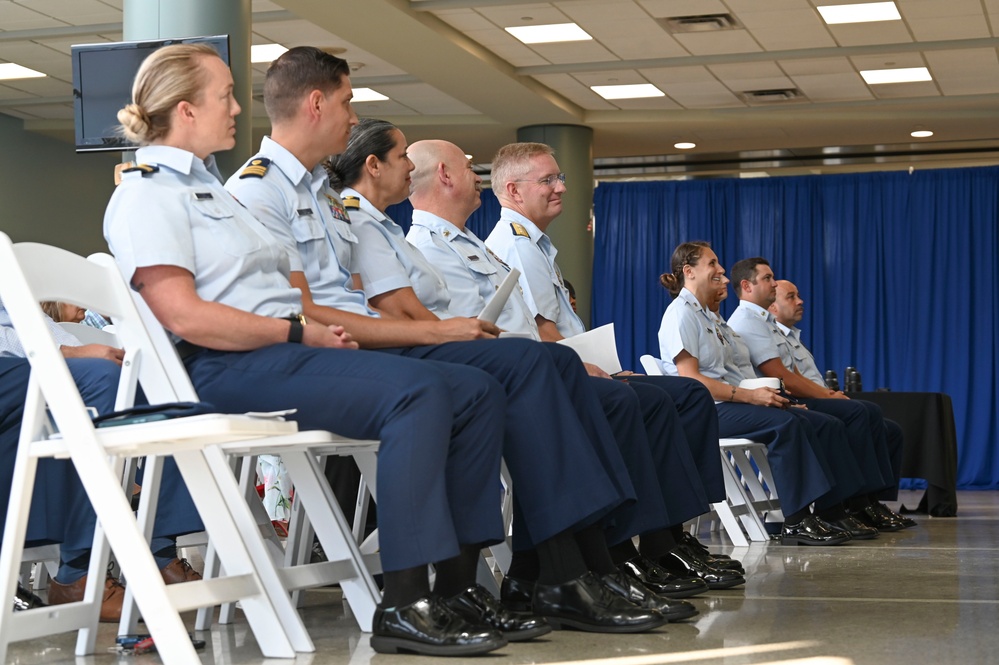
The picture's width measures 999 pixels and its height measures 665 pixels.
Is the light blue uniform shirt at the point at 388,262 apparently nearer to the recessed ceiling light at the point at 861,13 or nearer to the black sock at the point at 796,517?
the black sock at the point at 796,517

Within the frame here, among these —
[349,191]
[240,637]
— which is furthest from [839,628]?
[349,191]

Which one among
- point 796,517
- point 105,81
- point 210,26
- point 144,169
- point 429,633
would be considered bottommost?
point 796,517

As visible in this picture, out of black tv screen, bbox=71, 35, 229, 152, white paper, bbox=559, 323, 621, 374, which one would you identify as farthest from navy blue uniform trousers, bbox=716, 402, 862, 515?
black tv screen, bbox=71, 35, 229, 152

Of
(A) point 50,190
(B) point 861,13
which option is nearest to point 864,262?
(B) point 861,13

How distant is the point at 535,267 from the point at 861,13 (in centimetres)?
484

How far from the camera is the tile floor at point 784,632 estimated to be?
77.9 inches

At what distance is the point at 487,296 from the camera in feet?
10.8

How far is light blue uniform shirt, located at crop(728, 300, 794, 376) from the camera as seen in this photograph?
18.9ft

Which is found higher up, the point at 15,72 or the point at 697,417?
the point at 15,72

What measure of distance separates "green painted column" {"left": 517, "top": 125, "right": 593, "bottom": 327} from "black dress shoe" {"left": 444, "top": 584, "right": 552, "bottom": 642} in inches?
326

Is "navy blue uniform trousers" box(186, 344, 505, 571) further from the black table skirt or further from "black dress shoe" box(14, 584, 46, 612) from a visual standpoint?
the black table skirt

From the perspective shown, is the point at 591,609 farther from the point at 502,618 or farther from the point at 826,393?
the point at 826,393

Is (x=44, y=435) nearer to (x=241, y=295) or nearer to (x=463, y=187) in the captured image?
(x=241, y=295)

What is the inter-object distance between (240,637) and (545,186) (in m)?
1.89
